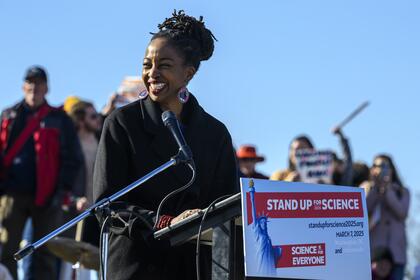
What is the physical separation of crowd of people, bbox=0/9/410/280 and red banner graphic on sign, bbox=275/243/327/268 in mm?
592

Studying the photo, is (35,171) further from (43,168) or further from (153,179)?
(153,179)

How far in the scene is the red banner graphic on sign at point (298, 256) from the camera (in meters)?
5.14

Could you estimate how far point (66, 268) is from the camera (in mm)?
12312

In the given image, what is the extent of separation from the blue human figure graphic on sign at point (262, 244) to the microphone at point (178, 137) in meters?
0.59

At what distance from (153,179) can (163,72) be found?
57cm

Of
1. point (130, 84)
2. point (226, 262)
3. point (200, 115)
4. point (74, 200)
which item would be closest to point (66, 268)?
point (74, 200)

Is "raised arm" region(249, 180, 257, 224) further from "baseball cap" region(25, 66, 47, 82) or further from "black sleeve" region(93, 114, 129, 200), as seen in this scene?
"baseball cap" region(25, 66, 47, 82)

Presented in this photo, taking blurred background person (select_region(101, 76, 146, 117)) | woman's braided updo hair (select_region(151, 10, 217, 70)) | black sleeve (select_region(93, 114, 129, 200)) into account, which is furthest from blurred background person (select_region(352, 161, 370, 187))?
black sleeve (select_region(93, 114, 129, 200))

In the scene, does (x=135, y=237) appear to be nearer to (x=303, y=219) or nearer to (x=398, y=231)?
(x=303, y=219)

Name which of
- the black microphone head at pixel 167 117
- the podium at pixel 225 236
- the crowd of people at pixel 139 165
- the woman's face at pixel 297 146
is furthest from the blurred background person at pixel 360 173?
the podium at pixel 225 236

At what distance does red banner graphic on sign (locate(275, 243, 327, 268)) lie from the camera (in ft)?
16.9

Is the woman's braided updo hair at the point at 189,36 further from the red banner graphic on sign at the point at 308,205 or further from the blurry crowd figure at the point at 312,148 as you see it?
the blurry crowd figure at the point at 312,148

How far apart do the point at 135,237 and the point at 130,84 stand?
681cm

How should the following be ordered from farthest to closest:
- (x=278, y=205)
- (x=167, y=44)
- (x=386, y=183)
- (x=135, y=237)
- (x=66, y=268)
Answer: (x=386, y=183), (x=66, y=268), (x=167, y=44), (x=135, y=237), (x=278, y=205)
